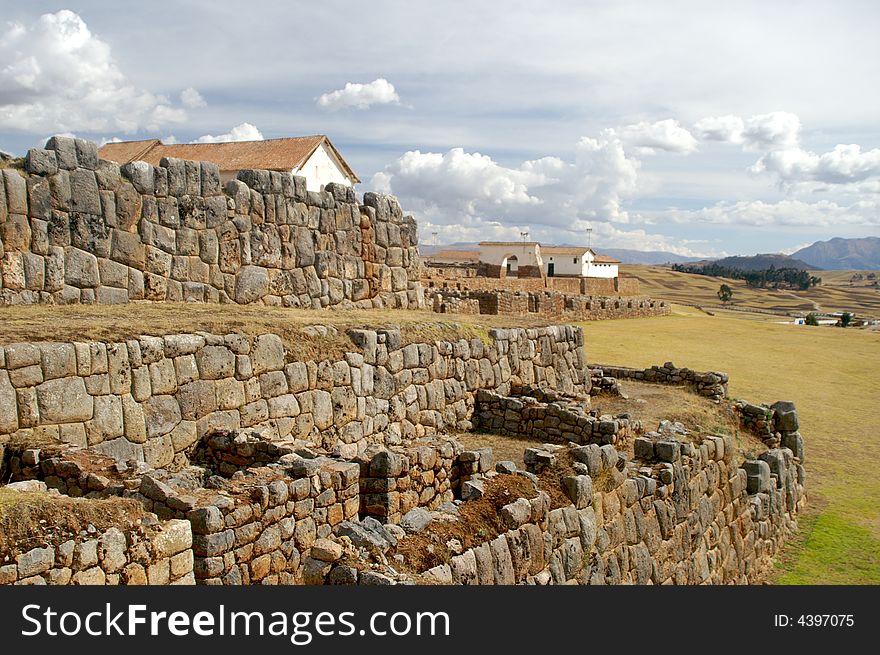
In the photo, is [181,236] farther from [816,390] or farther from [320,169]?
[320,169]

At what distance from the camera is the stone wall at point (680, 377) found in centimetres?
1883

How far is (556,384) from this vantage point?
55.3 ft

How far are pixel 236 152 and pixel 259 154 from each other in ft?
4.88

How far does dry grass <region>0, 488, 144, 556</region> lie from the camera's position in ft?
16.4

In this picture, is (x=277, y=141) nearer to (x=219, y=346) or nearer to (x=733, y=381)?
(x=733, y=381)

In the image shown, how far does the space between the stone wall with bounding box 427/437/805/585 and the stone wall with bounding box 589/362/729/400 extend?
4301 millimetres

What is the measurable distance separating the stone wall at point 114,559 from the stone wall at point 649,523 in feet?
6.25

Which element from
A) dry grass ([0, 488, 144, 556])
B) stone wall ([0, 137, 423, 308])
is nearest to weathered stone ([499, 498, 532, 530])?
dry grass ([0, 488, 144, 556])

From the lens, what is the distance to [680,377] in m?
20.1

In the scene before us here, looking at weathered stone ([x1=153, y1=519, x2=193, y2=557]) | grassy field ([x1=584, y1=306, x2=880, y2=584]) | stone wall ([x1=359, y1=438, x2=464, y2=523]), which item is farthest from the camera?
grassy field ([x1=584, y1=306, x2=880, y2=584])

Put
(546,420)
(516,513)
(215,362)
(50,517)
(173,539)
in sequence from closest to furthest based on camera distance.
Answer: (50,517), (173,539), (516,513), (215,362), (546,420)

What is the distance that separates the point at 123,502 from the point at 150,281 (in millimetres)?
6713

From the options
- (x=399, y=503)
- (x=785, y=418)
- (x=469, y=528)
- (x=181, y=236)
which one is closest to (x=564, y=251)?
(x=785, y=418)

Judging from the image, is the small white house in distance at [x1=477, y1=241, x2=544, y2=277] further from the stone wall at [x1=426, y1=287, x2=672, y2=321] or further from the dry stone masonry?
the dry stone masonry
